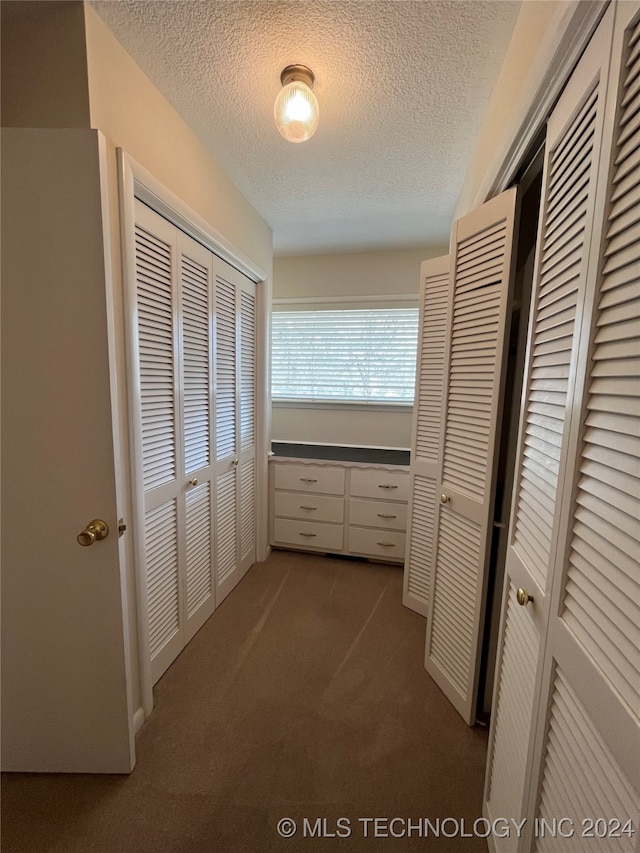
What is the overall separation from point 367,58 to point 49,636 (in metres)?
2.21

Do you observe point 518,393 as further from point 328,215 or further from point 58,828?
point 58,828

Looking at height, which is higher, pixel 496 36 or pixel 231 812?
pixel 496 36

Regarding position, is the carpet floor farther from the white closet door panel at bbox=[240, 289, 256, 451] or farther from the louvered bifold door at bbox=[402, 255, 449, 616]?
the white closet door panel at bbox=[240, 289, 256, 451]

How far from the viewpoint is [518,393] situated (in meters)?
1.32

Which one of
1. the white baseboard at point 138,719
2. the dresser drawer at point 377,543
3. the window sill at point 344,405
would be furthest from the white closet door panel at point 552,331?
the window sill at point 344,405

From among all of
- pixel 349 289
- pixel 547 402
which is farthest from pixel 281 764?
pixel 349 289

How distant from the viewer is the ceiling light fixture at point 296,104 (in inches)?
46.4

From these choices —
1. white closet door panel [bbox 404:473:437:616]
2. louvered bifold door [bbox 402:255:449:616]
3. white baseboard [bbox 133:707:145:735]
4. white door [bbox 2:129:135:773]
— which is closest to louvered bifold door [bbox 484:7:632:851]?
louvered bifold door [bbox 402:255:449:616]

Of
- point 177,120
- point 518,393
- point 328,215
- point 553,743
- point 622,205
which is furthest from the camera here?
point 328,215

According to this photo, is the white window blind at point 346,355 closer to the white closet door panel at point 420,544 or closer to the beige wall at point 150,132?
the white closet door panel at point 420,544

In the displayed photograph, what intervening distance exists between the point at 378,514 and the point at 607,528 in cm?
214

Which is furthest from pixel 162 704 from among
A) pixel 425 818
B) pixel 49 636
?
pixel 425 818

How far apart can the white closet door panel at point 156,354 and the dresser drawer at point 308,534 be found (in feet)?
4.58

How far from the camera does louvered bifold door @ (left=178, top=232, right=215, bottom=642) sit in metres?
1.70
